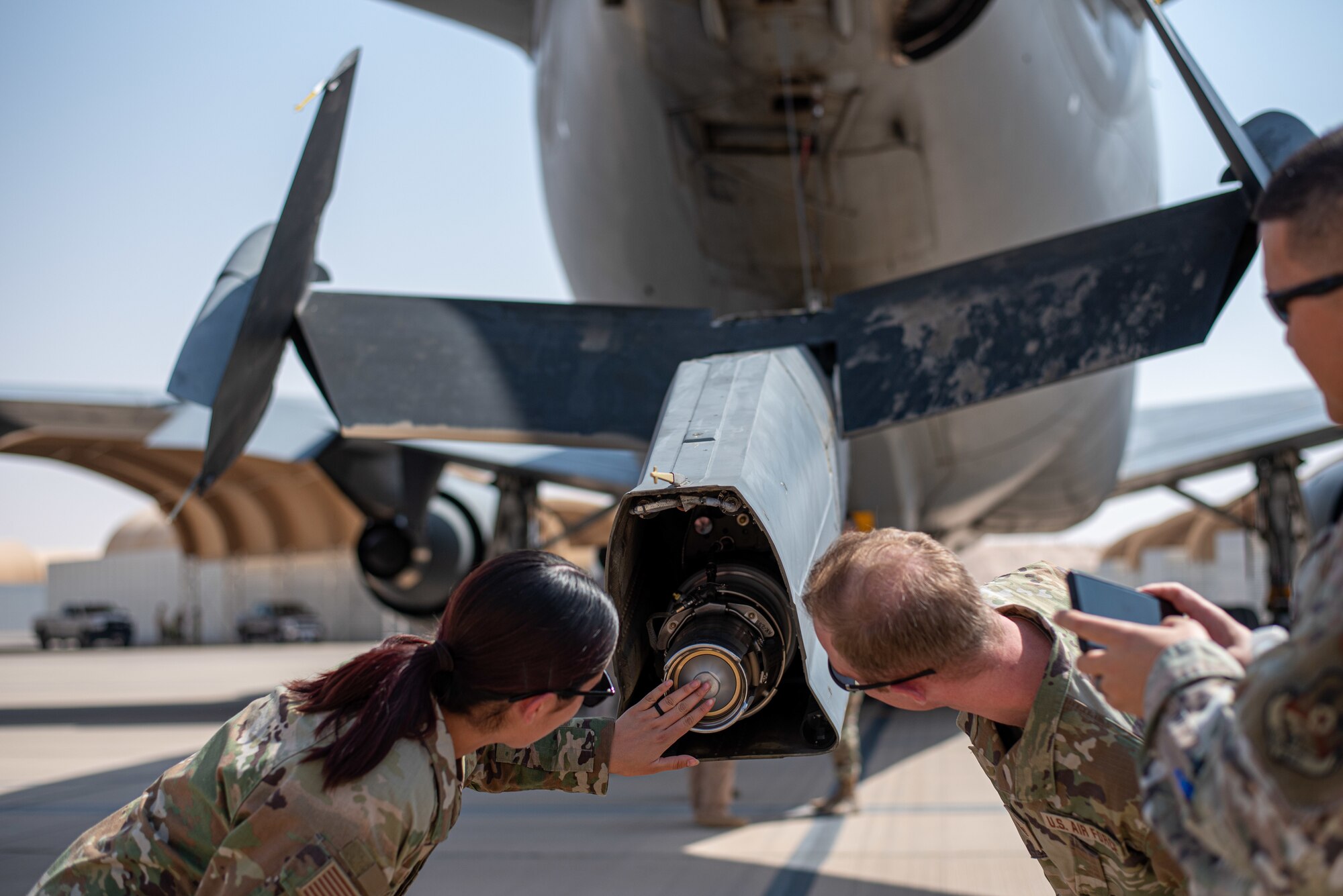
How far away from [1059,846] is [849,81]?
3580mm

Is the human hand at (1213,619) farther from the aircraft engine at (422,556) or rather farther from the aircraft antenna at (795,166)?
the aircraft engine at (422,556)

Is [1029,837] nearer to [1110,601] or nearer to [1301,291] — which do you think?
[1110,601]

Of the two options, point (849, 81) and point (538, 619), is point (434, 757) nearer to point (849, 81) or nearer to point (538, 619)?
point (538, 619)

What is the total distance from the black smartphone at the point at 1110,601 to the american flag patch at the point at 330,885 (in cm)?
119

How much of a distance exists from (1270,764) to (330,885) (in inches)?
51.3

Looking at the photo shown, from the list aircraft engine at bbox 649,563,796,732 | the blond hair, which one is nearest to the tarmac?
aircraft engine at bbox 649,563,796,732

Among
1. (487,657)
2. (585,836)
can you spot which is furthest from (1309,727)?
(585,836)

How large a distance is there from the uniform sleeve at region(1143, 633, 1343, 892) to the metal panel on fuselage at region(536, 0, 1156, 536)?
380cm

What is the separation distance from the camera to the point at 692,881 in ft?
15.9

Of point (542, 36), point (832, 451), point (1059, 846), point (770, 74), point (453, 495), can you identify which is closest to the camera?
point (1059, 846)

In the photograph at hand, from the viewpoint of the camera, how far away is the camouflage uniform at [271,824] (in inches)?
68.5

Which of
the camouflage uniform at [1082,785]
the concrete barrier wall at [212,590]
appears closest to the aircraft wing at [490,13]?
the camouflage uniform at [1082,785]

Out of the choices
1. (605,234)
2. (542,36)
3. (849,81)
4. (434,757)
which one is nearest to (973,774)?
(605,234)

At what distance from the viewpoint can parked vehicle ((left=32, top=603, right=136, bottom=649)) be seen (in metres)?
34.1
